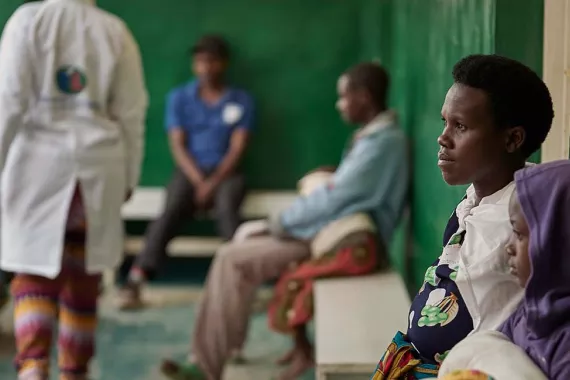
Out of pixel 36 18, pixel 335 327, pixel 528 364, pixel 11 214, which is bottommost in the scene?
pixel 335 327

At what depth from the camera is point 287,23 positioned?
5.58 metres

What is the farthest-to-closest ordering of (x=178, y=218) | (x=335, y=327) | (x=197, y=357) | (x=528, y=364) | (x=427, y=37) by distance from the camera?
(x=178, y=218), (x=197, y=357), (x=427, y=37), (x=335, y=327), (x=528, y=364)

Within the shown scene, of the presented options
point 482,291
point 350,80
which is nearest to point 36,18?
point 350,80

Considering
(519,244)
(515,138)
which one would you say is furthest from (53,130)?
(519,244)

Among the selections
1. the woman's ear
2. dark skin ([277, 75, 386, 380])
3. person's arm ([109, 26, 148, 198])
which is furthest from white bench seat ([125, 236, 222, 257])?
the woman's ear

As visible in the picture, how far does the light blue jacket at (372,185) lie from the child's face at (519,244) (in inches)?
82.4

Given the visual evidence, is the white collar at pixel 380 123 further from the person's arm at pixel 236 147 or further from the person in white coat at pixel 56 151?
the person's arm at pixel 236 147

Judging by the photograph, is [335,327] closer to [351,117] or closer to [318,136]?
[351,117]

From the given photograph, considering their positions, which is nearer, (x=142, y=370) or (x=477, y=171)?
(x=477, y=171)

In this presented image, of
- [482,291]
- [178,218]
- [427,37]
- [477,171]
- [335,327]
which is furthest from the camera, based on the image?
[178,218]

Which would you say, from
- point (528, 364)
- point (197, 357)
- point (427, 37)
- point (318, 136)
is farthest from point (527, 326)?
point (318, 136)

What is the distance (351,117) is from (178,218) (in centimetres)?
168

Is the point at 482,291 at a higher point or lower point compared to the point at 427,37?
lower

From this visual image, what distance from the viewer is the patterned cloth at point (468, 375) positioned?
1367mm
